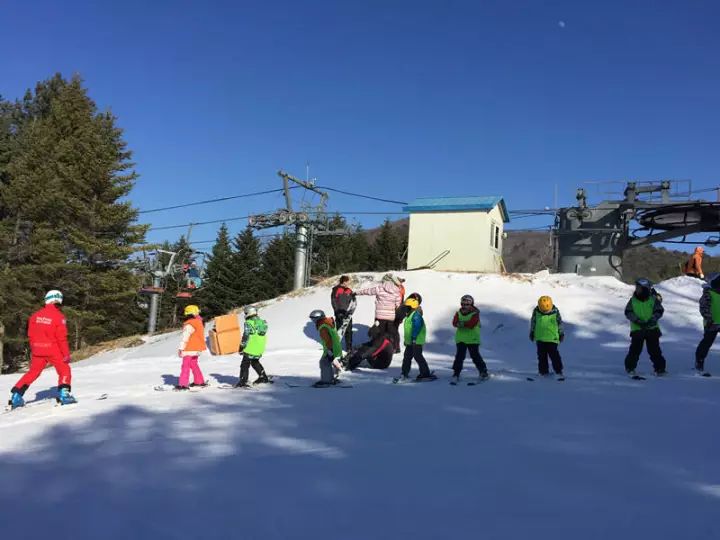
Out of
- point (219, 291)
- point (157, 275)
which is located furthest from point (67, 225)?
point (219, 291)

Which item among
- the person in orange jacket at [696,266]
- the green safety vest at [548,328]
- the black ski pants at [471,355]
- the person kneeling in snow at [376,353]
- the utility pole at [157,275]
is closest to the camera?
the black ski pants at [471,355]

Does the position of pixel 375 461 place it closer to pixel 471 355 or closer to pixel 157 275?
pixel 471 355

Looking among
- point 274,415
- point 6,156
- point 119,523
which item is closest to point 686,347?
point 274,415

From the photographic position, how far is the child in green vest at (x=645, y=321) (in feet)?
31.9

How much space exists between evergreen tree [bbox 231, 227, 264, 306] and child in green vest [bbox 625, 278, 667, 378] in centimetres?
4122

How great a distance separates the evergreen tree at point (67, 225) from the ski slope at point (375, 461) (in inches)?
799

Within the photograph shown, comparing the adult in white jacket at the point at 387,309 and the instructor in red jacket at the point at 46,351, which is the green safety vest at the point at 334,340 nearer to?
the adult in white jacket at the point at 387,309

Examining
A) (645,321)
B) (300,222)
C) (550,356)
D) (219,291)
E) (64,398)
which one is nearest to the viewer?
(64,398)

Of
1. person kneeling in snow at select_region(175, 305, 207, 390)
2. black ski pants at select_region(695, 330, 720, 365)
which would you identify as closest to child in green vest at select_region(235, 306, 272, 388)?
person kneeling in snow at select_region(175, 305, 207, 390)

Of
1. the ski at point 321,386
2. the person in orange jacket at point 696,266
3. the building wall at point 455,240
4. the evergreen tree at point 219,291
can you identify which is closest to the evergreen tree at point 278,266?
the evergreen tree at point 219,291

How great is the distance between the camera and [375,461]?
16.5 ft

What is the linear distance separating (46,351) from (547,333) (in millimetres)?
8232

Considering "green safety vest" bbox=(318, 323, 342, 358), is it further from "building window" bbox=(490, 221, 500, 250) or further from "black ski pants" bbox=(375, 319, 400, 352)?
"building window" bbox=(490, 221, 500, 250)

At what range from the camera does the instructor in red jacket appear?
8.17 metres
